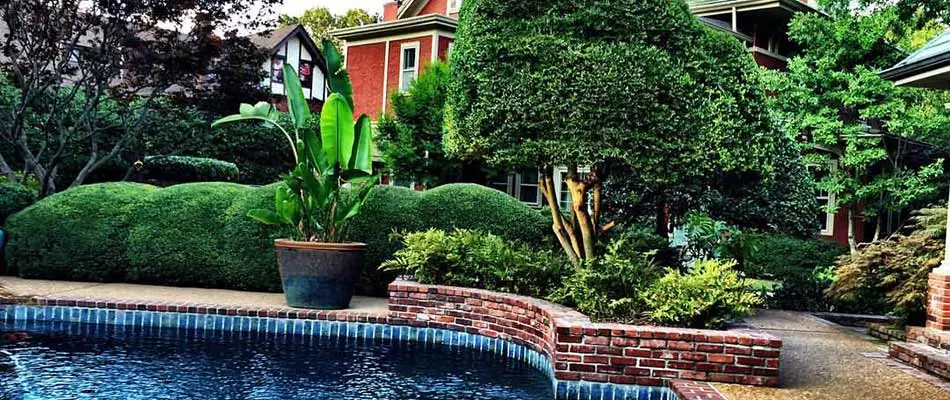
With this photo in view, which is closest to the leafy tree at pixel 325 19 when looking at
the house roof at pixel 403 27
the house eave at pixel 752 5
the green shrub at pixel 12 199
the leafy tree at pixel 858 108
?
the house roof at pixel 403 27

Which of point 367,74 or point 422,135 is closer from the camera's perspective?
point 422,135

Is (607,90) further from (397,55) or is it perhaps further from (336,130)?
(397,55)

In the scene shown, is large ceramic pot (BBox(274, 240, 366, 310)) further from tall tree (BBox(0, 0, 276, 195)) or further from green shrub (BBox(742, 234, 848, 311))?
tall tree (BBox(0, 0, 276, 195))

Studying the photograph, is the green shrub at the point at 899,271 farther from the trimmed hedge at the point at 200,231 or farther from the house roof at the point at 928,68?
the trimmed hedge at the point at 200,231

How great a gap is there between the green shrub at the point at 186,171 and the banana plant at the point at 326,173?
11.5 meters

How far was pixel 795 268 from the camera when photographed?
11.8m

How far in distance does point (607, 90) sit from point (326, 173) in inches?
130

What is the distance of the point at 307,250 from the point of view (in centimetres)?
865

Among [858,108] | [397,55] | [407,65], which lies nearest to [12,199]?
[407,65]

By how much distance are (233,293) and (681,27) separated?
19.4 ft

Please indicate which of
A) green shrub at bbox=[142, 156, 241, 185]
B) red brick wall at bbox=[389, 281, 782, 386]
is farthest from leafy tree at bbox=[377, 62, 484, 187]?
red brick wall at bbox=[389, 281, 782, 386]

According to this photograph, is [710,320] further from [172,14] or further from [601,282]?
[172,14]

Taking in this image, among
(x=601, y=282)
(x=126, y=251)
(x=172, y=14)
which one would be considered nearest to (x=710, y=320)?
(x=601, y=282)

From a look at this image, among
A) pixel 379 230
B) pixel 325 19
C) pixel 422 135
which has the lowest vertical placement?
pixel 379 230
